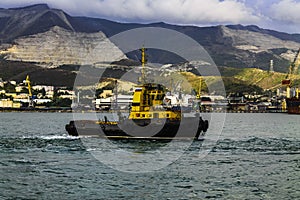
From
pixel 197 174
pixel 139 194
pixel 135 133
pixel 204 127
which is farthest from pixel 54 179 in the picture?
pixel 204 127

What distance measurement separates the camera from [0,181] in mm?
33406

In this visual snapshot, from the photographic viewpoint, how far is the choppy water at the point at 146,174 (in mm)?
30609

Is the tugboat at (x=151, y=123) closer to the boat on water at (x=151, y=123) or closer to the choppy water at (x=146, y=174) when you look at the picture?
the boat on water at (x=151, y=123)

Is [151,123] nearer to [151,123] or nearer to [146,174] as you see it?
[151,123]

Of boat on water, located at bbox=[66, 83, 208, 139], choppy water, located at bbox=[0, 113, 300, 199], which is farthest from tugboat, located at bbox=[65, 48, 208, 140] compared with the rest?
choppy water, located at bbox=[0, 113, 300, 199]

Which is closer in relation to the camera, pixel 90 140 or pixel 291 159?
pixel 291 159

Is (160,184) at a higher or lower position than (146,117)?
lower

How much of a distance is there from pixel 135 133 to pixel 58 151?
42.2ft

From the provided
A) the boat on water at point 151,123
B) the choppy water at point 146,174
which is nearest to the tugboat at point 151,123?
the boat on water at point 151,123

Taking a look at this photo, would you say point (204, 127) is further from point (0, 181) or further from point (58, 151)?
point (0, 181)

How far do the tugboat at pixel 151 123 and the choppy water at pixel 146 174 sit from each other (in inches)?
167

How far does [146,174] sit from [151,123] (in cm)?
2286

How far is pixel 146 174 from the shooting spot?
3669 centimetres

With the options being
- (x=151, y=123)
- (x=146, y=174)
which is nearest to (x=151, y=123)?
(x=151, y=123)
